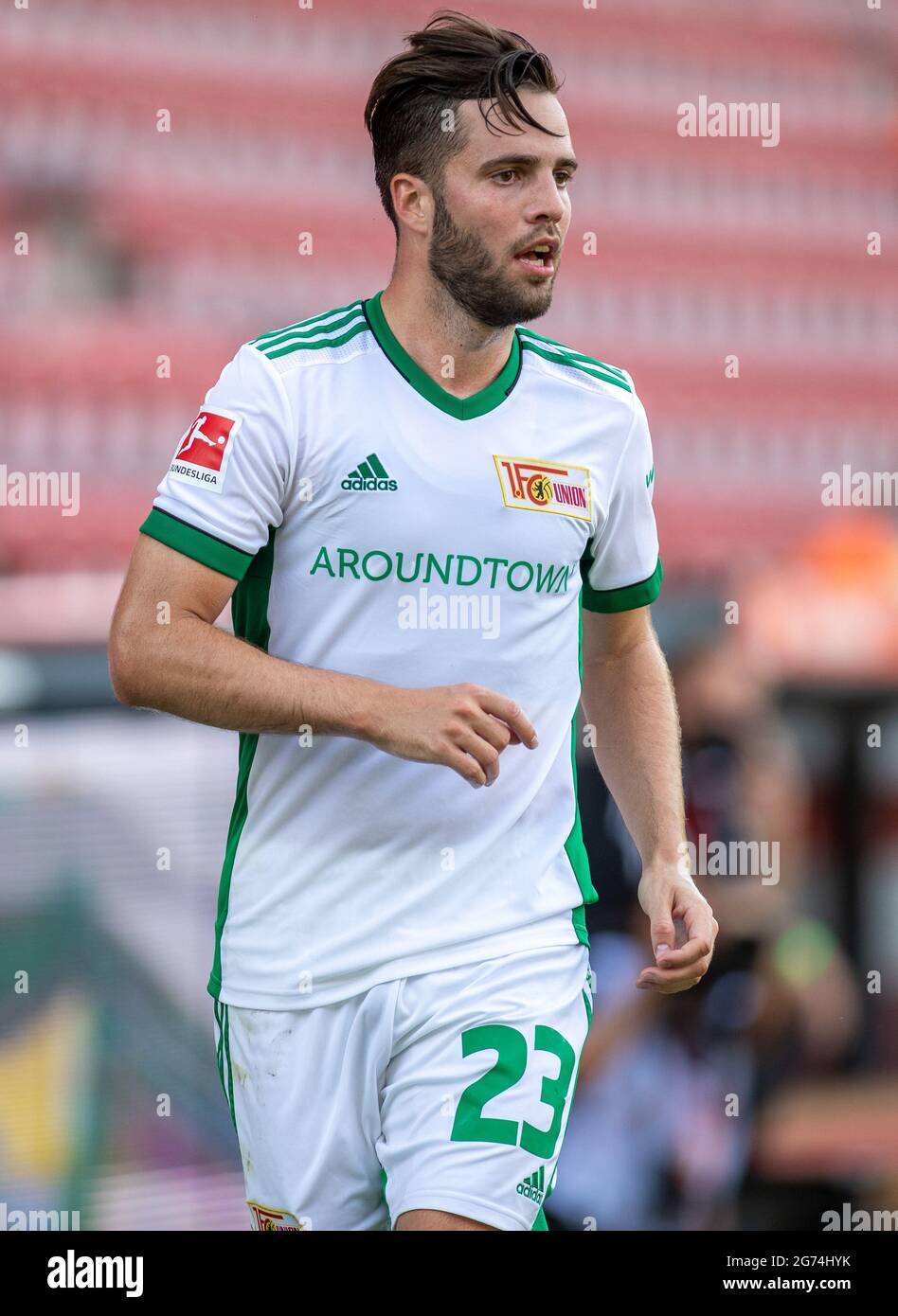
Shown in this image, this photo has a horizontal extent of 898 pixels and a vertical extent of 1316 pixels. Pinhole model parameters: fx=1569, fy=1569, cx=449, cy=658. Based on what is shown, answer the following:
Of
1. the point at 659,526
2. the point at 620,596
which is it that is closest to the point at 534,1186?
the point at 620,596

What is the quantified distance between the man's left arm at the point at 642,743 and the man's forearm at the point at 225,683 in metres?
0.56

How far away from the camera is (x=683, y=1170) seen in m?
4.00

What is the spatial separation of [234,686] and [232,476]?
0.28m

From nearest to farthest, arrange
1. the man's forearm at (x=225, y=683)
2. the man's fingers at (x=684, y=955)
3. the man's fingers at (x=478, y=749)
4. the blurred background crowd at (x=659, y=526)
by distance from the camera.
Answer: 1. the man's fingers at (x=478, y=749)
2. the man's forearm at (x=225, y=683)
3. the man's fingers at (x=684, y=955)
4. the blurred background crowd at (x=659, y=526)

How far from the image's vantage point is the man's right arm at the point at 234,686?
1.83 metres

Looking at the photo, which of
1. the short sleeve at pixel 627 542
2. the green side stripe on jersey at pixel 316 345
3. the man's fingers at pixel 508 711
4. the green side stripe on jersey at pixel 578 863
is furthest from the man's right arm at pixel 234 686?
the short sleeve at pixel 627 542

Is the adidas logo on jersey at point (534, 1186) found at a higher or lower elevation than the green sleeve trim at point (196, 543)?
lower

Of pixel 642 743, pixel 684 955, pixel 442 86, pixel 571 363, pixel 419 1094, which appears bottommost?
pixel 419 1094

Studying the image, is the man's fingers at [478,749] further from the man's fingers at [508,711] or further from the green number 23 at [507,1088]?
the green number 23 at [507,1088]

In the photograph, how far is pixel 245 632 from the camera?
84.9 inches

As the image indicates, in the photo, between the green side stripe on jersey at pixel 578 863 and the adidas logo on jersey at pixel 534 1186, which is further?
the green side stripe on jersey at pixel 578 863

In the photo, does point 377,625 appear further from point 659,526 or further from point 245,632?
point 659,526

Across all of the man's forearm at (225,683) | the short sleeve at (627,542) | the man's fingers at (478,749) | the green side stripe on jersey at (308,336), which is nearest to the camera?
the man's fingers at (478,749)

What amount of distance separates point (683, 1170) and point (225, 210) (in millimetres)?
3136
